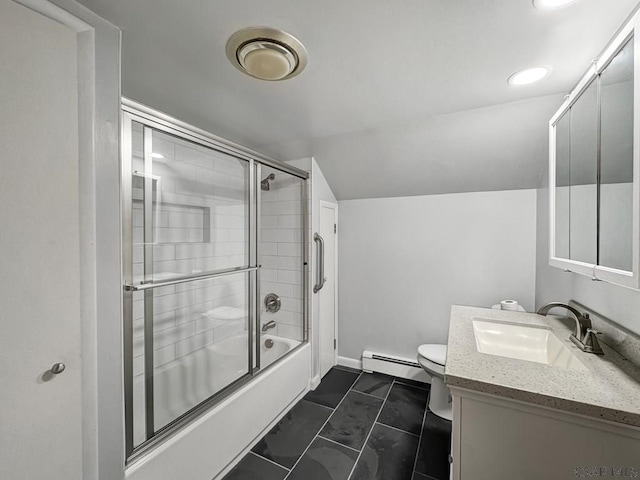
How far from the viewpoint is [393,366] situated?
2.74 metres

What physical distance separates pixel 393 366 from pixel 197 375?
184 centimetres

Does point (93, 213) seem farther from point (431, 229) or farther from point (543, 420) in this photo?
point (431, 229)

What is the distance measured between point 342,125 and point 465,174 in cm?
115

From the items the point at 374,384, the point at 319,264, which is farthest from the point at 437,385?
the point at 319,264

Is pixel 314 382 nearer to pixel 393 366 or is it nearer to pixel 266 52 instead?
pixel 393 366

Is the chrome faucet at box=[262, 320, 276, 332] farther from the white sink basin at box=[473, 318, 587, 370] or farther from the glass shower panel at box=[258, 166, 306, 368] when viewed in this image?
the white sink basin at box=[473, 318, 587, 370]

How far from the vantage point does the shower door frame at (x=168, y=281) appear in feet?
3.85

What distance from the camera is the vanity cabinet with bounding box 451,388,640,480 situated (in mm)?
821

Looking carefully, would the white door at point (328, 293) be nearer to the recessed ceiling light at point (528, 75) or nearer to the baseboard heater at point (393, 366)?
the baseboard heater at point (393, 366)

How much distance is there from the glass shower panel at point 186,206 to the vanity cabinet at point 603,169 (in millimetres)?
1843

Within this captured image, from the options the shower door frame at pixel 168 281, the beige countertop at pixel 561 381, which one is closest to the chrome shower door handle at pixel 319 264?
the shower door frame at pixel 168 281

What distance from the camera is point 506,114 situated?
5.87 ft

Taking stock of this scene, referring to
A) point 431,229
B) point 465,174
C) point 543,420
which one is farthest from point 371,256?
point 543,420

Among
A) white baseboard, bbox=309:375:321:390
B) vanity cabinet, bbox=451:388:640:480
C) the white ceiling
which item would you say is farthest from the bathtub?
the white ceiling
